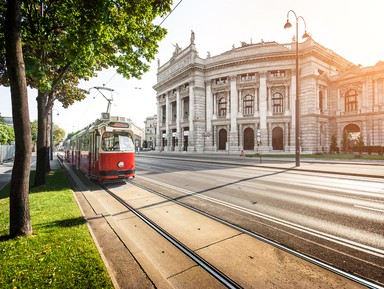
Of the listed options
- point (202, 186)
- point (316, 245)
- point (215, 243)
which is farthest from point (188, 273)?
point (202, 186)

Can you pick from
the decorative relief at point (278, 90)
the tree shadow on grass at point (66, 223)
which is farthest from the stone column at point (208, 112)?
the tree shadow on grass at point (66, 223)

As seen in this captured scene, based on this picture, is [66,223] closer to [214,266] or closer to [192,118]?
[214,266]

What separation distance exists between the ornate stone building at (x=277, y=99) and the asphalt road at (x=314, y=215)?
24.1 m

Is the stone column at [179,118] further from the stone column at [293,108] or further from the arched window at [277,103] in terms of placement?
the stone column at [293,108]

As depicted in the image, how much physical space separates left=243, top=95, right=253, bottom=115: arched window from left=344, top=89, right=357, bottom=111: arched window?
1684 centimetres

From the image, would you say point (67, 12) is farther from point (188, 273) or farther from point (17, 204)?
point (188, 273)

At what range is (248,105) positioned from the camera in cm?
3975

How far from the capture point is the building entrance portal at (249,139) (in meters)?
38.7

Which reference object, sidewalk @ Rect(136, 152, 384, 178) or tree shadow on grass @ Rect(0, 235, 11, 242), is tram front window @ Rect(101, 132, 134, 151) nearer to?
tree shadow on grass @ Rect(0, 235, 11, 242)

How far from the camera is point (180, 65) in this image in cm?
4931

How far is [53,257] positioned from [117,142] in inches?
296

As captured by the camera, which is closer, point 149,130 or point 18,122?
point 18,122

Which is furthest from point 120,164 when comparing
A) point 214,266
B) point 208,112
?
point 208,112

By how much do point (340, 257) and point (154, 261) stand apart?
3.39 meters
